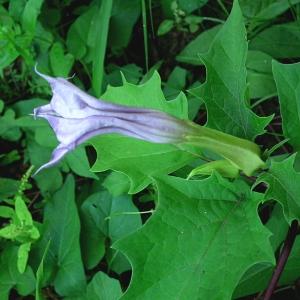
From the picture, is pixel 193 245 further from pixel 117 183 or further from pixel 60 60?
pixel 60 60

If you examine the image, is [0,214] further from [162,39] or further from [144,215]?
[162,39]

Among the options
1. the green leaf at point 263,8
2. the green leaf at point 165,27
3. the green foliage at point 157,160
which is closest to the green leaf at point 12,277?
the green foliage at point 157,160

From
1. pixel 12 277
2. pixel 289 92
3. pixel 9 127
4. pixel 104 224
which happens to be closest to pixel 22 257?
pixel 12 277

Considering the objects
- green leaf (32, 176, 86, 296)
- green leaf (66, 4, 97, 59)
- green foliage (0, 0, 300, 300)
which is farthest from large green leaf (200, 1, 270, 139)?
green leaf (66, 4, 97, 59)

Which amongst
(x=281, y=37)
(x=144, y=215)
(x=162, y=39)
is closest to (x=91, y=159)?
(x=144, y=215)

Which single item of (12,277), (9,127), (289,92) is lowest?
(12,277)
